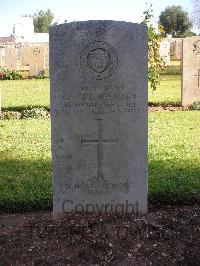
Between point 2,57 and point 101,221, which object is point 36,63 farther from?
point 101,221

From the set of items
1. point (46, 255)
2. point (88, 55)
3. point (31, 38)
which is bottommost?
point (46, 255)

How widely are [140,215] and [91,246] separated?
0.78 meters

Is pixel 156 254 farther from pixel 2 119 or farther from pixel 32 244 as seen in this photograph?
pixel 2 119

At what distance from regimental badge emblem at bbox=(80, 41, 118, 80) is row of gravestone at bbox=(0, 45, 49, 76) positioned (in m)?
27.9

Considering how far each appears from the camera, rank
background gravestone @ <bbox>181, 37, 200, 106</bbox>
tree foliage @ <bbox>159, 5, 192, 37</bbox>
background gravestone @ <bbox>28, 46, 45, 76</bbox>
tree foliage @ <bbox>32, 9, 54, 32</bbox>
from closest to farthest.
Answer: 1. background gravestone @ <bbox>181, 37, 200, 106</bbox>
2. background gravestone @ <bbox>28, 46, 45, 76</bbox>
3. tree foliage @ <bbox>159, 5, 192, 37</bbox>
4. tree foliage @ <bbox>32, 9, 54, 32</bbox>

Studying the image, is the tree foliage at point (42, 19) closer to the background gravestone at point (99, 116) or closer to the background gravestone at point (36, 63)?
the background gravestone at point (36, 63)

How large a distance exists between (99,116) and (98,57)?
0.59 metres

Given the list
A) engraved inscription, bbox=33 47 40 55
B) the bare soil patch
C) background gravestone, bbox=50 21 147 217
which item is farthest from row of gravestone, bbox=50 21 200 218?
engraved inscription, bbox=33 47 40 55

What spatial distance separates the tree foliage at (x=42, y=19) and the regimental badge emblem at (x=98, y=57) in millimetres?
91831

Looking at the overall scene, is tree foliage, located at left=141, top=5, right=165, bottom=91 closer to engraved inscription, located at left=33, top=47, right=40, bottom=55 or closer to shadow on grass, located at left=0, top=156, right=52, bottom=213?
shadow on grass, located at left=0, top=156, right=52, bottom=213

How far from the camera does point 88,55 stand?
4305mm

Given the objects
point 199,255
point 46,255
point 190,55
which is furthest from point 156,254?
point 190,55

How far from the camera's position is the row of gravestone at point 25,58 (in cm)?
3203

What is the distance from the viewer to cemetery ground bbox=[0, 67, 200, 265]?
400 cm
